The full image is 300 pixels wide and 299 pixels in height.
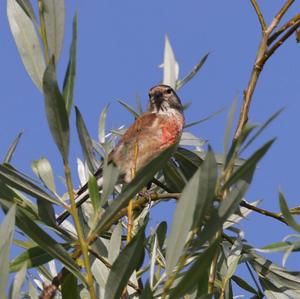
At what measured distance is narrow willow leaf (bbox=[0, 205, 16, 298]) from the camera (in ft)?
5.14

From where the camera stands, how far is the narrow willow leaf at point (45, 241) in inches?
71.5

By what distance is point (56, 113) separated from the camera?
6.12ft

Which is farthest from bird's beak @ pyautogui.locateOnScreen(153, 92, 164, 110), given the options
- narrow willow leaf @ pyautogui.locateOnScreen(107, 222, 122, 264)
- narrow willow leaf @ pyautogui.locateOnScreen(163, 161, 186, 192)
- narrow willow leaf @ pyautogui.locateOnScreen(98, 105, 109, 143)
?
narrow willow leaf @ pyautogui.locateOnScreen(107, 222, 122, 264)

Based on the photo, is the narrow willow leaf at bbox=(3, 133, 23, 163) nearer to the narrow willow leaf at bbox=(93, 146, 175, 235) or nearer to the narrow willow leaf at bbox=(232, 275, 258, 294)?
the narrow willow leaf at bbox=(93, 146, 175, 235)

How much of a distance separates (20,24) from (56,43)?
0.16 meters

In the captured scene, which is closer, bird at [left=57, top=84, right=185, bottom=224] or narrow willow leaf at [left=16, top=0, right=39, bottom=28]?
narrow willow leaf at [left=16, top=0, right=39, bottom=28]

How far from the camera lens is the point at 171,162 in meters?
3.00

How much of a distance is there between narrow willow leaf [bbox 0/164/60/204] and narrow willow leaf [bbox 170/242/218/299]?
52 centimetres

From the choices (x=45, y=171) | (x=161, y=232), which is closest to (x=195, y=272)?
(x=45, y=171)

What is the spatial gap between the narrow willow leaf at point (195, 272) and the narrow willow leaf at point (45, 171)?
63 centimetres

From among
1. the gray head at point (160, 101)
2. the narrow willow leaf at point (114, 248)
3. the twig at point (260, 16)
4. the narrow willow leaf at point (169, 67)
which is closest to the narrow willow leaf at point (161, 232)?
the narrow willow leaf at point (114, 248)

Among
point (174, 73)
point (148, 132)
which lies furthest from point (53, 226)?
point (148, 132)

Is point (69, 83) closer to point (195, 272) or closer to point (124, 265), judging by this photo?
point (124, 265)

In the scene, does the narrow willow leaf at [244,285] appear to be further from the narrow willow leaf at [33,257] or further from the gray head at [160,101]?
the gray head at [160,101]
